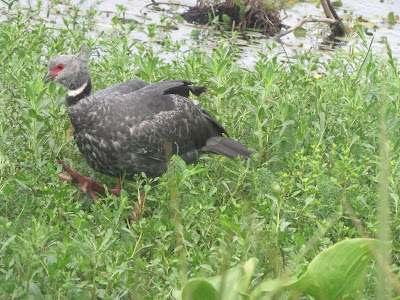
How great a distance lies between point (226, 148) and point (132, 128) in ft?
2.51

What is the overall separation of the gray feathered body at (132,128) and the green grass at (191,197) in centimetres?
19

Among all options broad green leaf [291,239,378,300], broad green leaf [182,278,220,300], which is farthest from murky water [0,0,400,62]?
broad green leaf [182,278,220,300]

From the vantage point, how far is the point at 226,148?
4.62 m

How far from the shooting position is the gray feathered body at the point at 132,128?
413cm

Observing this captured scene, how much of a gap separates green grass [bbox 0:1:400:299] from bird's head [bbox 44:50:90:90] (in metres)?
0.07

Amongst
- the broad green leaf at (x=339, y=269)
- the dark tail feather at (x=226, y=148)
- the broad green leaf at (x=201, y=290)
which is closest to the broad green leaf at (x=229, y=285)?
the broad green leaf at (x=201, y=290)

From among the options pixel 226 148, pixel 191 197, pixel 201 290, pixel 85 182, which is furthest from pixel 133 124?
pixel 201 290

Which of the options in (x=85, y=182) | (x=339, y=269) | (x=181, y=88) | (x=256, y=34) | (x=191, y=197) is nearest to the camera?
(x=339, y=269)

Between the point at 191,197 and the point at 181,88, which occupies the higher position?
the point at 181,88

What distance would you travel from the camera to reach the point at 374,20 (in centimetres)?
1042

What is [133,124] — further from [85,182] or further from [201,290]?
[201,290]

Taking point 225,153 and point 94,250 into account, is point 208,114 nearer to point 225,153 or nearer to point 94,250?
point 225,153

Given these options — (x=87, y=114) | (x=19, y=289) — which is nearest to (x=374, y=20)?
(x=87, y=114)

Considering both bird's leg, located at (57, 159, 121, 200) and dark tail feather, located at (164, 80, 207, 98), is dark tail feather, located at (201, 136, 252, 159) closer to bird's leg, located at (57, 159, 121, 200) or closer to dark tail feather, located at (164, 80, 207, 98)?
dark tail feather, located at (164, 80, 207, 98)
